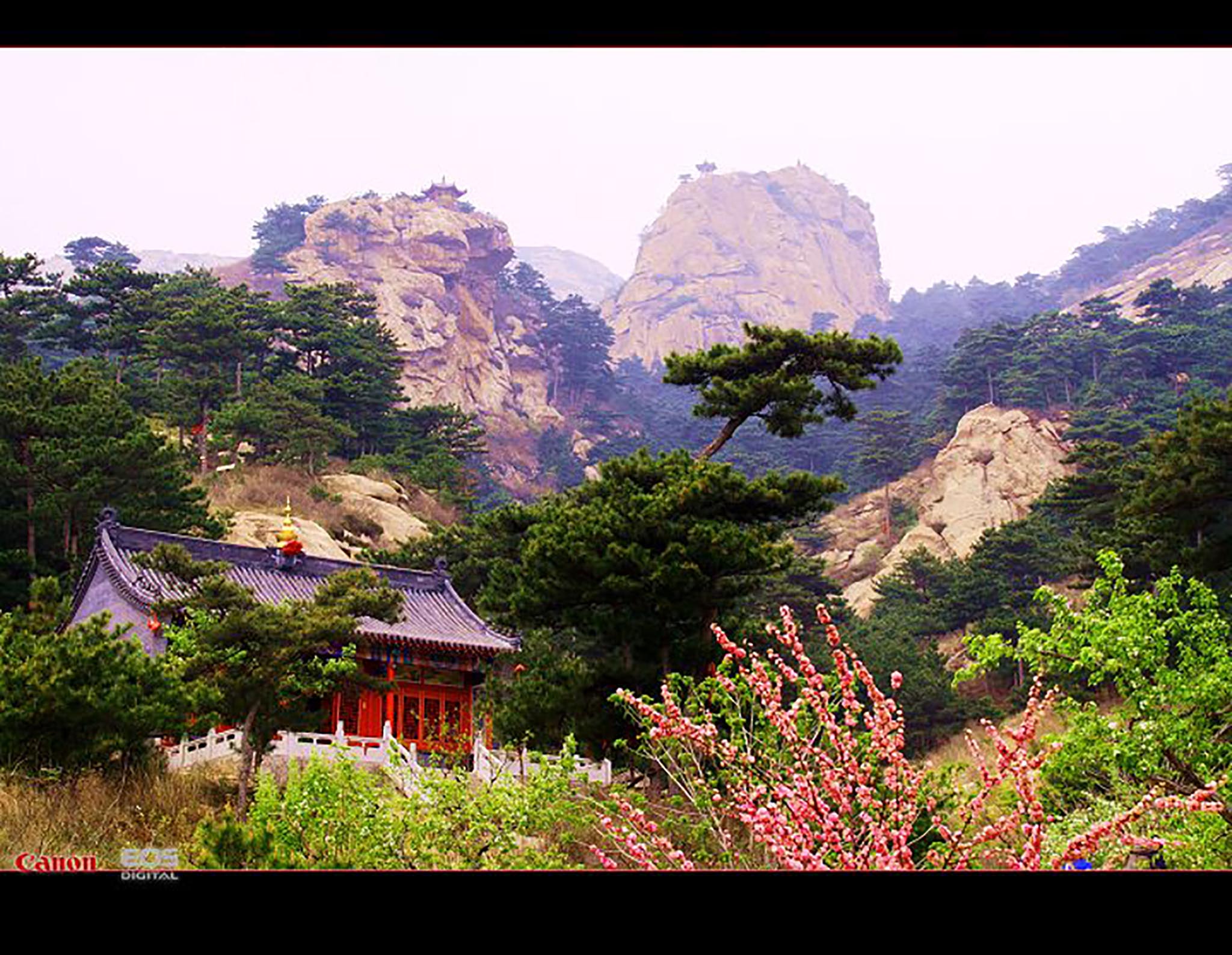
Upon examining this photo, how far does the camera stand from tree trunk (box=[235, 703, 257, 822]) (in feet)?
33.0

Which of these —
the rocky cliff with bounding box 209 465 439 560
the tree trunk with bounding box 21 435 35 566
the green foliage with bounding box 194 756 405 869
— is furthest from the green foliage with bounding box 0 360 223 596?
the green foliage with bounding box 194 756 405 869

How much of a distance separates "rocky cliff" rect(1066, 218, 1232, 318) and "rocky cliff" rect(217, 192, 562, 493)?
19690 millimetres

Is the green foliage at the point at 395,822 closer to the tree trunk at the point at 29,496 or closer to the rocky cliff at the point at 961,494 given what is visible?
the tree trunk at the point at 29,496

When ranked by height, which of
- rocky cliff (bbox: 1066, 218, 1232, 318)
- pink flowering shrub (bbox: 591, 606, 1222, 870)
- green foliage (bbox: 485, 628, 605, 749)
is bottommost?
green foliage (bbox: 485, 628, 605, 749)

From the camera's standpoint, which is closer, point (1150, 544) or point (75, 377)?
point (1150, 544)

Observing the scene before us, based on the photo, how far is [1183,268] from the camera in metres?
46.2

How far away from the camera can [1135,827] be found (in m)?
7.30

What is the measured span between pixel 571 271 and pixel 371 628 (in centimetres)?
5821

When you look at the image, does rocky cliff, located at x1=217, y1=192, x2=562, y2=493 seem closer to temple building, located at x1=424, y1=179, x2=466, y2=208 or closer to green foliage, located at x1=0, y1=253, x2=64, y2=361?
temple building, located at x1=424, y1=179, x2=466, y2=208
